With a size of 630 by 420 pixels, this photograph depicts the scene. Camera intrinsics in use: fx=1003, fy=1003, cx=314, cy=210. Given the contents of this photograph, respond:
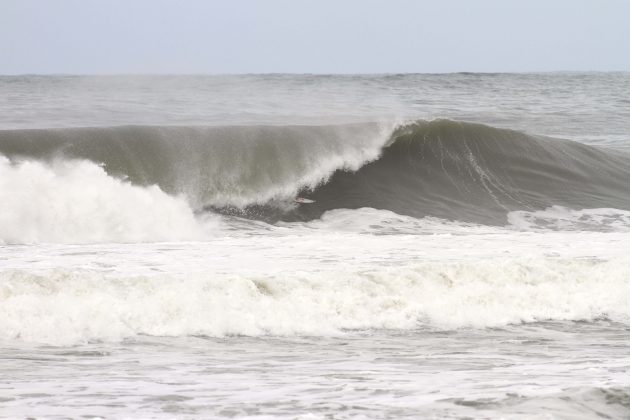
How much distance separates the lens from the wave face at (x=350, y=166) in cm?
1360

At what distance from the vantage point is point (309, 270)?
8266mm

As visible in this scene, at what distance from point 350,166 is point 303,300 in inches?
326

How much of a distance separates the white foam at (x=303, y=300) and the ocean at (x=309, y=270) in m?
0.02

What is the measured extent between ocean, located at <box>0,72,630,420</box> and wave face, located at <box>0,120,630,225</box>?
5 cm

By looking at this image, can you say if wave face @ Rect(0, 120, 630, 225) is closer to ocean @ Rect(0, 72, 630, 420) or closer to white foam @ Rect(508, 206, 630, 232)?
ocean @ Rect(0, 72, 630, 420)

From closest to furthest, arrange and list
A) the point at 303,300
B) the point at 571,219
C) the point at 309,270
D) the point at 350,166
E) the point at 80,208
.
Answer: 1. the point at 303,300
2. the point at 309,270
3. the point at 80,208
4. the point at 571,219
5. the point at 350,166

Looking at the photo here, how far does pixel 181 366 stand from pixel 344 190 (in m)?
9.07

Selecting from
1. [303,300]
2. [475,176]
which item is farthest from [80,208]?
[475,176]

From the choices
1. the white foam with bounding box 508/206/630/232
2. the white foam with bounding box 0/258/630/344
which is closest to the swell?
the white foam with bounding box 508/206/630/232

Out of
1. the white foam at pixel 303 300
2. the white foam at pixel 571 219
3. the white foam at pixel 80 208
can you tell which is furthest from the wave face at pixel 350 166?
the white foam at pixel 303 300

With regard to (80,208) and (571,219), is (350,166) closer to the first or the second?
(571,219)

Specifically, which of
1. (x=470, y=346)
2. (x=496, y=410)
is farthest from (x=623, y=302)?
(x=496, y=410)

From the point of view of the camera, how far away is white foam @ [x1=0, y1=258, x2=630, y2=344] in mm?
6848

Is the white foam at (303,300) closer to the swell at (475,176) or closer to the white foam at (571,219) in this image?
the white foam at (571,219)
